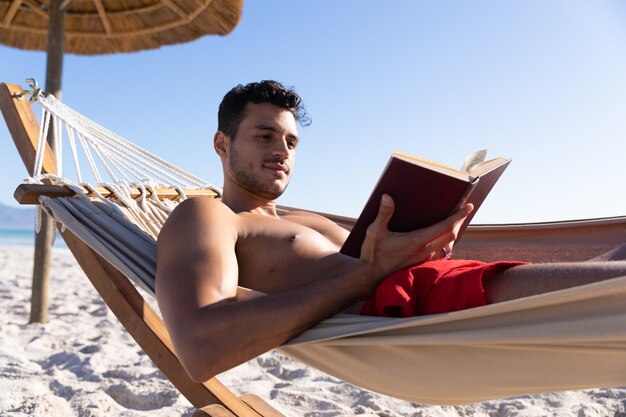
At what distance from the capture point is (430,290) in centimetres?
125

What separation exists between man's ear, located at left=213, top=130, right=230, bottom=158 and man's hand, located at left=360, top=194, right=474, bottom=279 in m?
0.63

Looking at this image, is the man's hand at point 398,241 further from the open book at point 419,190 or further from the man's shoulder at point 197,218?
the man's shoulder at point 197,218

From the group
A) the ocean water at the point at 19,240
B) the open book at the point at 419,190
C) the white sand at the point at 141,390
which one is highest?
the open book at the point at 419,190

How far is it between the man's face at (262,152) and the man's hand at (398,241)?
0.48 meters

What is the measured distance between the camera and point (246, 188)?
66.9 inches

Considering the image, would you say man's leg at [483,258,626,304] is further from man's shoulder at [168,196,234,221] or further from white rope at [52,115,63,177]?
white rope at [52,115,63,177]

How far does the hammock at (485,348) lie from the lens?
1.04 m

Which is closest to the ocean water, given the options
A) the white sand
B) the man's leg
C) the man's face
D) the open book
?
the white sand

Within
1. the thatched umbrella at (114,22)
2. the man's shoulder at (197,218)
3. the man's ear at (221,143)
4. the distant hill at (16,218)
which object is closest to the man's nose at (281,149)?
the man's ear at (221,143)

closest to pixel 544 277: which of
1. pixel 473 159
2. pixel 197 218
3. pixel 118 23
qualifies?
pixel 473 159

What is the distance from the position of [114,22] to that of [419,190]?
3871 mm

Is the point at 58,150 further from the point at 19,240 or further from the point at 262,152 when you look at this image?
the point at 19,240

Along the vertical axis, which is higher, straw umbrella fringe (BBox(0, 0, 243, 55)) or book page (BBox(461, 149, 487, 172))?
straw umbrella fringe (BBox(0, 0, 243, 55))

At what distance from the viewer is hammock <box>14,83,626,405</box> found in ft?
3.41
